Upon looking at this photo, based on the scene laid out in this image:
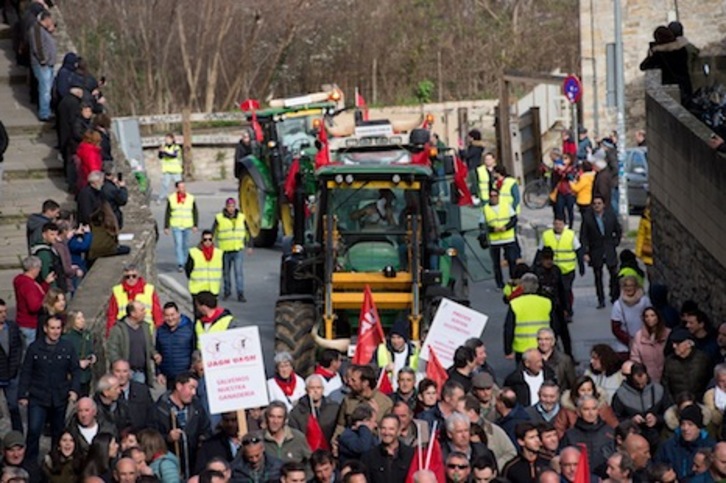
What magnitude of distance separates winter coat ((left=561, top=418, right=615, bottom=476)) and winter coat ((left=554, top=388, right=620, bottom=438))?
0.11 m

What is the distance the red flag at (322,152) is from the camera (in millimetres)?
24477

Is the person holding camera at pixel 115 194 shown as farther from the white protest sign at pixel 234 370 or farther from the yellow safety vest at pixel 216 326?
the white protest sign at pixel 234 370

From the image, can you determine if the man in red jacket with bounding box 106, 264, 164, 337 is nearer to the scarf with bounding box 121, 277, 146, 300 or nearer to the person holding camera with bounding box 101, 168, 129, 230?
the scarf with bounding box 121, 277, 146, 300

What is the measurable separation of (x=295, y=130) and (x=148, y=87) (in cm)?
2195

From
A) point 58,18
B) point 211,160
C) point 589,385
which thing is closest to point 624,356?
point 589,385

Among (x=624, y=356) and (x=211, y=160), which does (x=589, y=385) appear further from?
(x=211, y=160)

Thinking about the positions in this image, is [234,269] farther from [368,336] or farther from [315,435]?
[315,435]

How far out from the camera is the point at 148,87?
5641 centimetres

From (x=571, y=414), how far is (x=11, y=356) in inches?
191

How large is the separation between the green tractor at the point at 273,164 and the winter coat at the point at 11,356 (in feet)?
44.7

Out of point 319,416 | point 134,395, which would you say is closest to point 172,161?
point 134,395

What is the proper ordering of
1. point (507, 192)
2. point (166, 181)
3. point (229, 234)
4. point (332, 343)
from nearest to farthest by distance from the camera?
point (332, 343)
point (507, 192)
point (229, 234)
point (166, 181)

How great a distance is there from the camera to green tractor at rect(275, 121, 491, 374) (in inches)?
931

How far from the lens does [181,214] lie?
30922 mm
